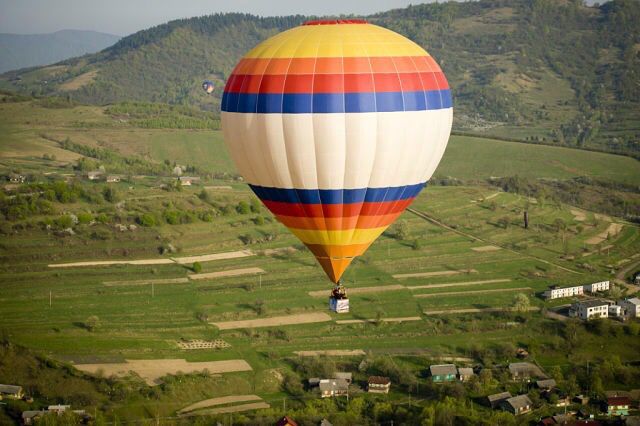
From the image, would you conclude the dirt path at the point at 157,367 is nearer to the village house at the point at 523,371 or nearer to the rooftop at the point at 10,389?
the rooftop at the point at 10,389

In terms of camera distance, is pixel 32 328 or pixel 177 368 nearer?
pixel 177 368

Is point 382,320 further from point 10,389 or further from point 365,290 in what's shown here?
point 10,389

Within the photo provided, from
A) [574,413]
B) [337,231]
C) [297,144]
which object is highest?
[297,144]

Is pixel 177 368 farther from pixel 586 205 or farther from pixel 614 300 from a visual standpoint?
pixel 586 205

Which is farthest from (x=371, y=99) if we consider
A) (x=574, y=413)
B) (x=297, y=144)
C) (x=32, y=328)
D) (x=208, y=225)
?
(x=208, y=225)

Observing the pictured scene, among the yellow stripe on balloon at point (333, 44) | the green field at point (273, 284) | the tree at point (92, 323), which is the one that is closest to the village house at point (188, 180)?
the green field at point (273, 284)

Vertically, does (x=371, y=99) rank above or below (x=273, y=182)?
above
